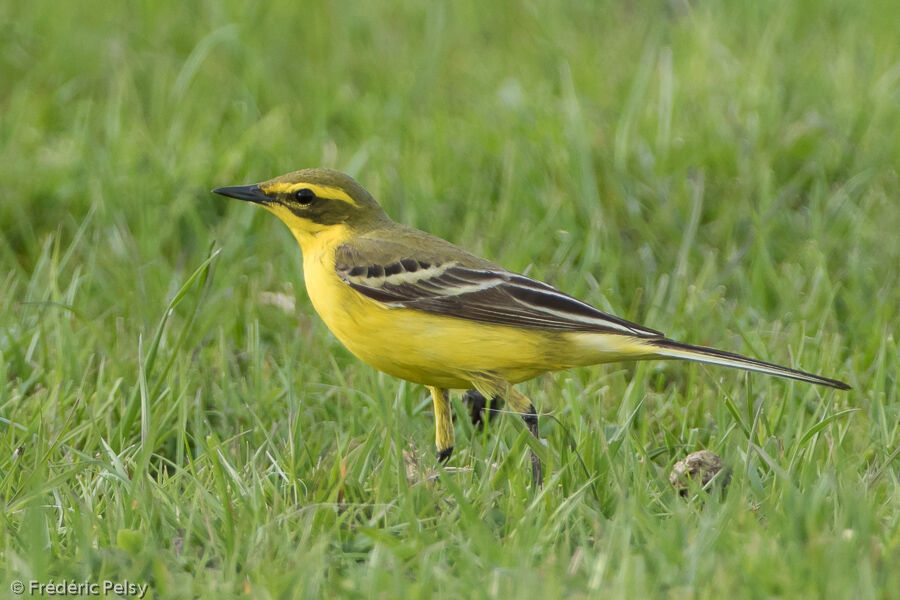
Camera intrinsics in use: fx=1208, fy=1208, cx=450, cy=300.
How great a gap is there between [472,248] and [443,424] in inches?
73.8

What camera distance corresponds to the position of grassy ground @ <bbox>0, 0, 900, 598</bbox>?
3658 millimetres

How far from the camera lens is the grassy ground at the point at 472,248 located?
3658mm

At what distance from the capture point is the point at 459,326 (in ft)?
15.3

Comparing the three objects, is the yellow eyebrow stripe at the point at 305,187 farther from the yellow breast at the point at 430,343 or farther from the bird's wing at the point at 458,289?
the yellow breast at the point at 430,343

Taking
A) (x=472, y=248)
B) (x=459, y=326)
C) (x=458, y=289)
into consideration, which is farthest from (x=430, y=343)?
(x=472, y=248)

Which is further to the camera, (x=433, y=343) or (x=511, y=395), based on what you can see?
(x=511, y=395)

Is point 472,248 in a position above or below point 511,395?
above

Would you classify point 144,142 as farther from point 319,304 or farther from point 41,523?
point 41,523

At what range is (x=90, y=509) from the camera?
153 inches

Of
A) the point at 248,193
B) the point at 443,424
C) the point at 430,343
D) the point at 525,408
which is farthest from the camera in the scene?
the point at 248,193

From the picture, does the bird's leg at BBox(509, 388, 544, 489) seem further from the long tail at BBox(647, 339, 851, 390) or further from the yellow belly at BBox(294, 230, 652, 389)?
the long tail at BBox(647, 339, 851, 390)

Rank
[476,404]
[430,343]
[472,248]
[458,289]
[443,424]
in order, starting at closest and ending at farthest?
1. [430,343]
2. [458,289]
3. [443,424]
4. [476,404]
5. [472,248]

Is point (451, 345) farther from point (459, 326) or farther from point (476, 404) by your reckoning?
point (476, 404)

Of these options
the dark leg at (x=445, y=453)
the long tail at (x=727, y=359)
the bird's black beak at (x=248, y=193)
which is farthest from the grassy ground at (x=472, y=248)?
the bird's black beak at (x=248, y=193)
